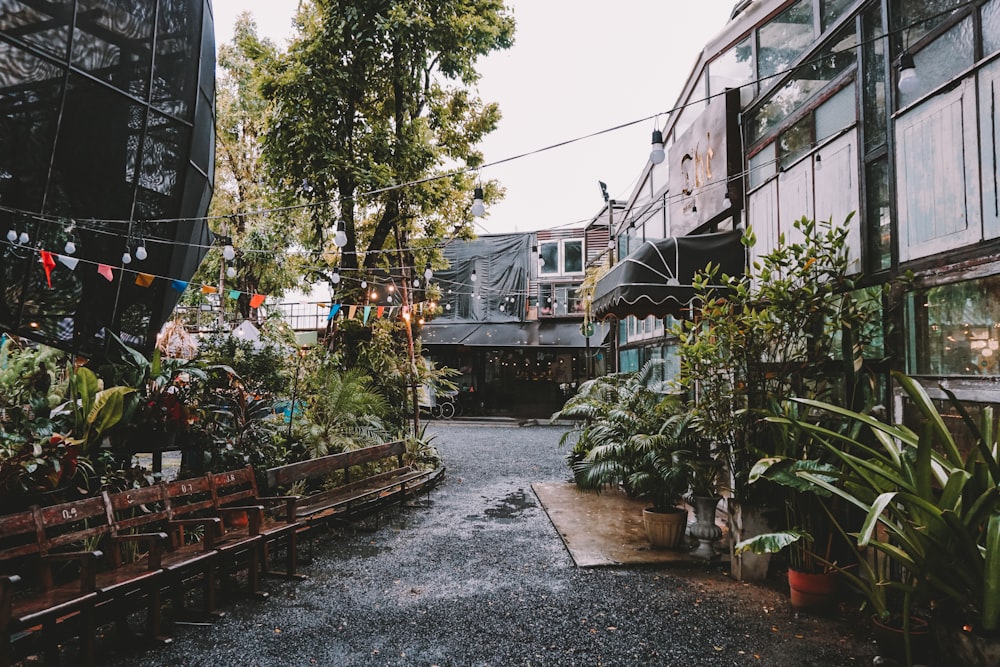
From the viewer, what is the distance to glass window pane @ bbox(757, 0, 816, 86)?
6.46 m

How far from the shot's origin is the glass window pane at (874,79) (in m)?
4.75

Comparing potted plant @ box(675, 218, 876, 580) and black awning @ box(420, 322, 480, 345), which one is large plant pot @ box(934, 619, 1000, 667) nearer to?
potted plant @ box(675, 218, 876, 580)

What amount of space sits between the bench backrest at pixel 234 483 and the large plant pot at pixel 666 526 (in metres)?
4.24

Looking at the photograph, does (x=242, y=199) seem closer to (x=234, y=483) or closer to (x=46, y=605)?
(x=234, y=483)

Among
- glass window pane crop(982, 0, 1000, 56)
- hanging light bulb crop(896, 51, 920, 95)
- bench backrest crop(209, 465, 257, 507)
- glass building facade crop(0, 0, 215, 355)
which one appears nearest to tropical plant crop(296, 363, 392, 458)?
bench backrest crop(209, 465, 257, 507)

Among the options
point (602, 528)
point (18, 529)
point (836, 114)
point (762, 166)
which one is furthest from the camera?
point (602, 528)

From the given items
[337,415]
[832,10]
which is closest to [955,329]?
[832,10]

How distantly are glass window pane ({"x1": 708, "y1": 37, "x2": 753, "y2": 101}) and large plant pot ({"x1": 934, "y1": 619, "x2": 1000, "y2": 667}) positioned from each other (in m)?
6.38

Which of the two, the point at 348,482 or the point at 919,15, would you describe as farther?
the point at 348,482

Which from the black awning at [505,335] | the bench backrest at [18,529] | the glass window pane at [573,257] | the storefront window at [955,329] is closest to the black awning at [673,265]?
the storefront window at [955,329]

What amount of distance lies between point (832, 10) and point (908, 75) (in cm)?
227

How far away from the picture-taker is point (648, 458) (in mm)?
6082

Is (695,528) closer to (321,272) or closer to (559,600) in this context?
(559,600)

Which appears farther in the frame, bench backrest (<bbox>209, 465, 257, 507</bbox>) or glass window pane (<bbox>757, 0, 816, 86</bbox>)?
glass window pane (<bbox>757, 0, 816, 86</bbox>)
